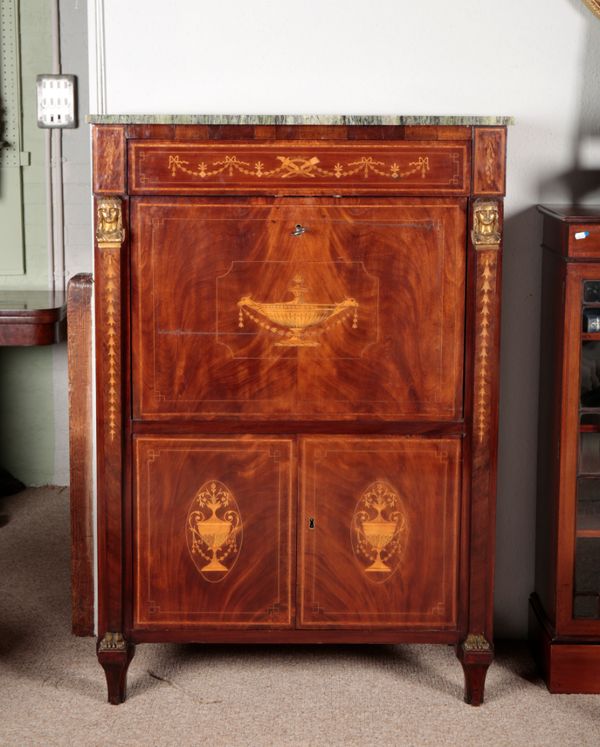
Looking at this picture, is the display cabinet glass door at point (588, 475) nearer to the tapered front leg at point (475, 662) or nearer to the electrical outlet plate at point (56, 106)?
the tapered front leg at point (475, 662)

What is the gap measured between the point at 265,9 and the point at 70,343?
115cm

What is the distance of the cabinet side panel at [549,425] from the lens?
3170 millimetres

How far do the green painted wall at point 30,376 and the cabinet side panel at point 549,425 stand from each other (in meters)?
2.54

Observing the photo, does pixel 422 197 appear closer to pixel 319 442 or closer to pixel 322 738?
pixel 319 442

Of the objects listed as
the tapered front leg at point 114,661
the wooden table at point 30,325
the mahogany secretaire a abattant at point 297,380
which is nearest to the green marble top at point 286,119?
the mahogany secretaire a abattant at point 297,380

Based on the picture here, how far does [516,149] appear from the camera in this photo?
3396mm

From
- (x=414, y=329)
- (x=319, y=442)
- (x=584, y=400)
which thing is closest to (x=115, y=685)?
(x=319, y=442)

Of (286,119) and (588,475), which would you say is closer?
(286,119)

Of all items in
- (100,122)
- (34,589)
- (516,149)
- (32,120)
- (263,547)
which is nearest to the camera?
(100,122)

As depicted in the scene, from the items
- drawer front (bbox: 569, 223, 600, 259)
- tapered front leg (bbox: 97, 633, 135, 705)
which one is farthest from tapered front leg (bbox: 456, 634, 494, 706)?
drawer front (bbox: 569, 223, 600, 259)

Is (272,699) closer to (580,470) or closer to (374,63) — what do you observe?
(580,470)

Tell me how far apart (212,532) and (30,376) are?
2.40m

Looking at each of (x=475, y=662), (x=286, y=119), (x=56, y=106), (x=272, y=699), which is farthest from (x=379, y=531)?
(x=56, y=106)

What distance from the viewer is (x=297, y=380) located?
3.04m
